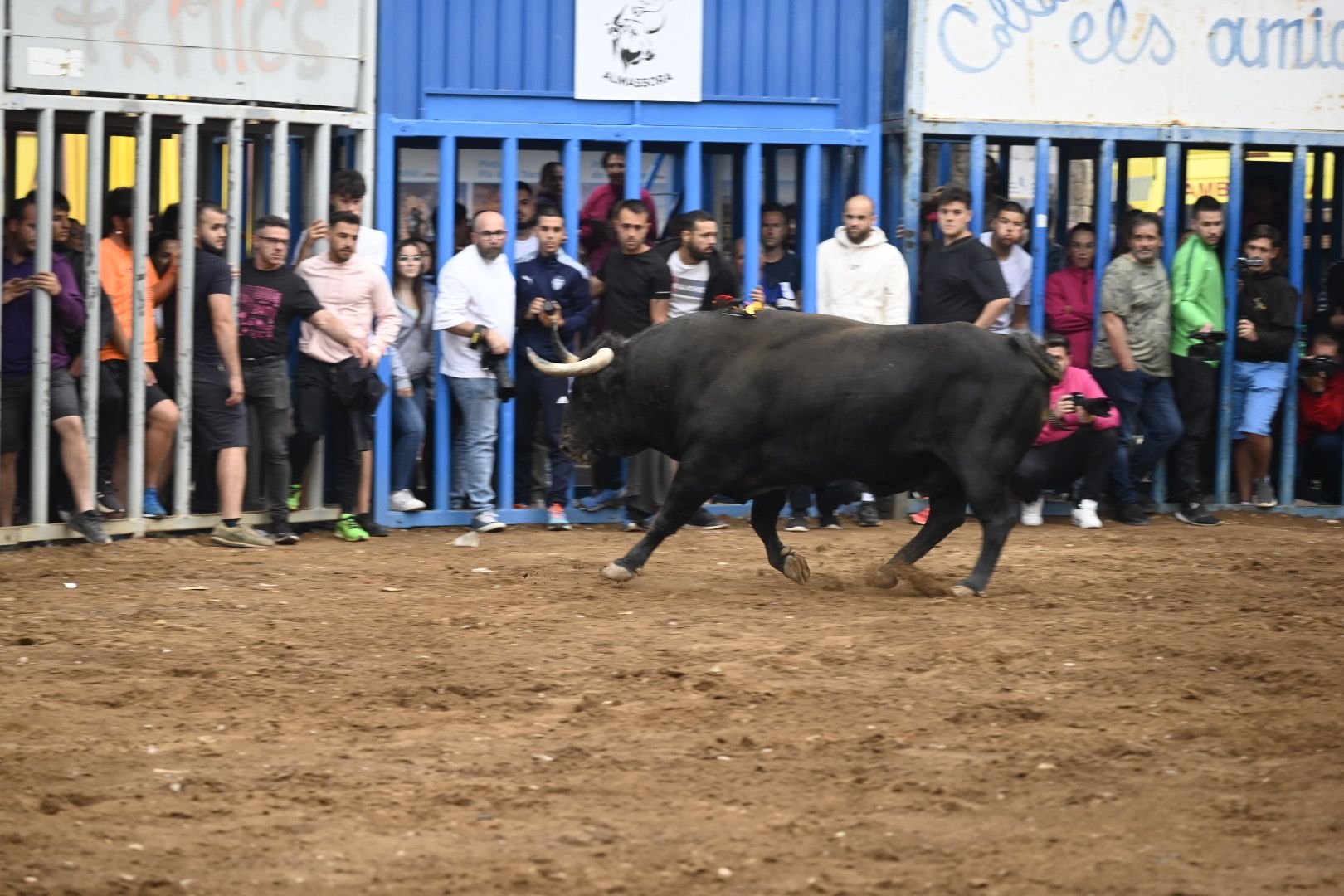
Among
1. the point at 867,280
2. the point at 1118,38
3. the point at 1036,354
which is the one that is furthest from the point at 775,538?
the point at 1118,38

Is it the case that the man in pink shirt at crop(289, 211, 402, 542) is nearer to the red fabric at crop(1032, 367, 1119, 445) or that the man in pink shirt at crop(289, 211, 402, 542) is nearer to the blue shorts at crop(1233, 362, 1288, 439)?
the red fabric at crop(1032, 367, 1119, 445)

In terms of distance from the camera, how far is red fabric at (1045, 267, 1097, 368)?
12.0 meters

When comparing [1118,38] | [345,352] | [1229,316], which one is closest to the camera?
[345,352]

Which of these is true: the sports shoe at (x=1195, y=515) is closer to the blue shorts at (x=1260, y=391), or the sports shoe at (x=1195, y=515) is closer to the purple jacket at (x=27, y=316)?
the blue shorts at (x=1260, y=391)

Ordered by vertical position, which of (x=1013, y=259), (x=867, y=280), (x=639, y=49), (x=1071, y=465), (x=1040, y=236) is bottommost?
(x=1071, y=465)

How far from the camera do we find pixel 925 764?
5867 mm

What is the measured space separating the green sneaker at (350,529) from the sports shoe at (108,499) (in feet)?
3.94

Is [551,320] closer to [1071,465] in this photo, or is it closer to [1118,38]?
[1071,465]

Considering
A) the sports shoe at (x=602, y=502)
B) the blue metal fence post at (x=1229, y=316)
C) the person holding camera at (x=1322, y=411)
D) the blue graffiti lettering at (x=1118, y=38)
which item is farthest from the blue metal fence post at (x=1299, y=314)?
the sports shoe at (x=602, y=502)

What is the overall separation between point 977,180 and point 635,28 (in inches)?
95.1

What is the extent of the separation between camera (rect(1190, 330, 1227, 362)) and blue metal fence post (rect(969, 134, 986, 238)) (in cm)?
151

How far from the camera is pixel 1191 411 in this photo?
12.0m

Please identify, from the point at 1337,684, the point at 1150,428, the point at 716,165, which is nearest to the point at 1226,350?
the point at 1150,428

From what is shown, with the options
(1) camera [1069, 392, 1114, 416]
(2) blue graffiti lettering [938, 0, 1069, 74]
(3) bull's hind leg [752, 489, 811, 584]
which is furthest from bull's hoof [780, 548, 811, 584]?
(2) blue graffiti lettering [938, 0, 1069, 74]
